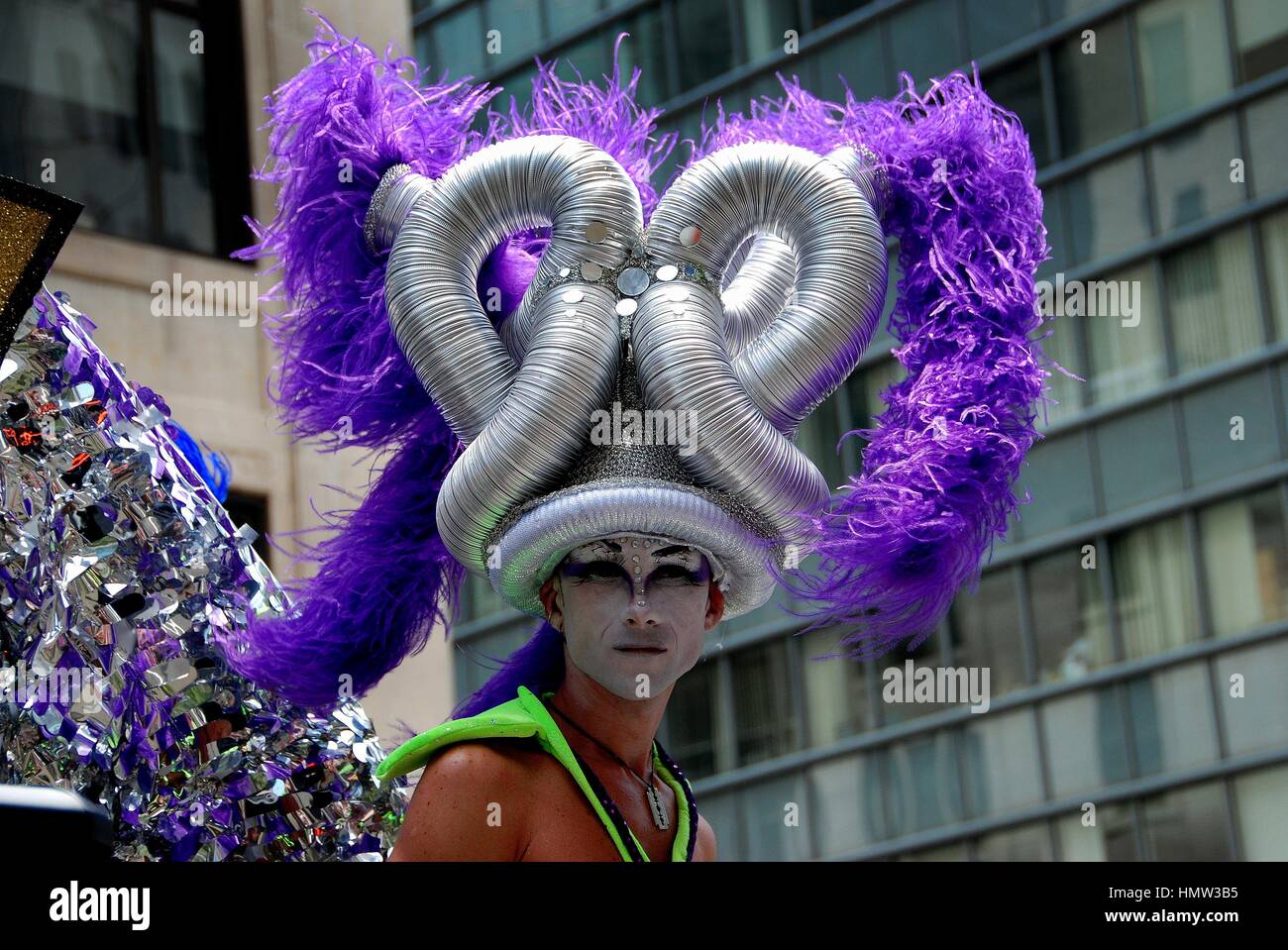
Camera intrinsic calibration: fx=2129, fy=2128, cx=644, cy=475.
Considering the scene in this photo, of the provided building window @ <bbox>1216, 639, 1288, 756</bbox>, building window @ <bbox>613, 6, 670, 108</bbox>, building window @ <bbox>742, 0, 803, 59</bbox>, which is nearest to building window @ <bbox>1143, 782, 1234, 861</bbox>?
building window @ <bbox>1216, 639, 1288, 756</bbox>

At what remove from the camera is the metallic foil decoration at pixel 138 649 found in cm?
374

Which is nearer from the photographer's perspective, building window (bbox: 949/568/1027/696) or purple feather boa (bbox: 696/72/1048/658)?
purple feather boa (bbox: 696/72/1048/658)

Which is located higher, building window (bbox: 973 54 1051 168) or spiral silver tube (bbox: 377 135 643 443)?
building window (bbox: 973 54 1051 168)

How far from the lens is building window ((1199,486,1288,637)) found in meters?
18.6

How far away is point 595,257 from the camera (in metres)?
3.78

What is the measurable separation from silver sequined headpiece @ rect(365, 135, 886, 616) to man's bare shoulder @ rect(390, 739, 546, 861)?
35 cm

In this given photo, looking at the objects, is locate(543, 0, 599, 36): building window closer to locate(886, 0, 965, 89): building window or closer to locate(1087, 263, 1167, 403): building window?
locate(886, 0, 965, 89): building window

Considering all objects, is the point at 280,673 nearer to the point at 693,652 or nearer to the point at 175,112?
the point at 693,652

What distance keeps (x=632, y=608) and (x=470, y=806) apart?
0.44m

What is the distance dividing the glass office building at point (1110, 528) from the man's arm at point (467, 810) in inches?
573

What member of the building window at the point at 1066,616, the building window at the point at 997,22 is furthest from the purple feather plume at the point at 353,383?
the building window at the point at 997,22

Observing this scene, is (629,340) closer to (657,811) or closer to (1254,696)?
(657,811)

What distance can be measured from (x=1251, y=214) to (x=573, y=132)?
53.0 ft

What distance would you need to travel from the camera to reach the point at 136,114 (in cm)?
895
